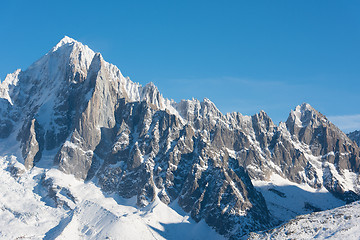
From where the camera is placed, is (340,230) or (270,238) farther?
(270,238)

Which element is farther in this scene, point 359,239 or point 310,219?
point 310,219

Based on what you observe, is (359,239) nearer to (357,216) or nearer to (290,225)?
(357,216)

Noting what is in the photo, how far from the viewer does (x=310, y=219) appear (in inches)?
7864

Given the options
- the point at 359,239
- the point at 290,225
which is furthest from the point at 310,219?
the point at 359,239

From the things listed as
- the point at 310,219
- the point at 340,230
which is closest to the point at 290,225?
the point at 310,219

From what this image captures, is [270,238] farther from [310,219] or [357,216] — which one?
[357,216]

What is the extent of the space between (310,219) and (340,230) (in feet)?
63.6

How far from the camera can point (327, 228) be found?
18600 cm

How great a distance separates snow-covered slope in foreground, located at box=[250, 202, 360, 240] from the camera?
588 ft

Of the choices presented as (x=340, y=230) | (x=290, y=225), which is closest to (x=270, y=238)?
(x=290, y=225)

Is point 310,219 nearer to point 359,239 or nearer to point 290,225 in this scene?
point 290,225

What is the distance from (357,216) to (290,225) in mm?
24750

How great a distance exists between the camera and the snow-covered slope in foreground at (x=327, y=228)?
179250 mm

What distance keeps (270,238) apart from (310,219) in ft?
58.3
